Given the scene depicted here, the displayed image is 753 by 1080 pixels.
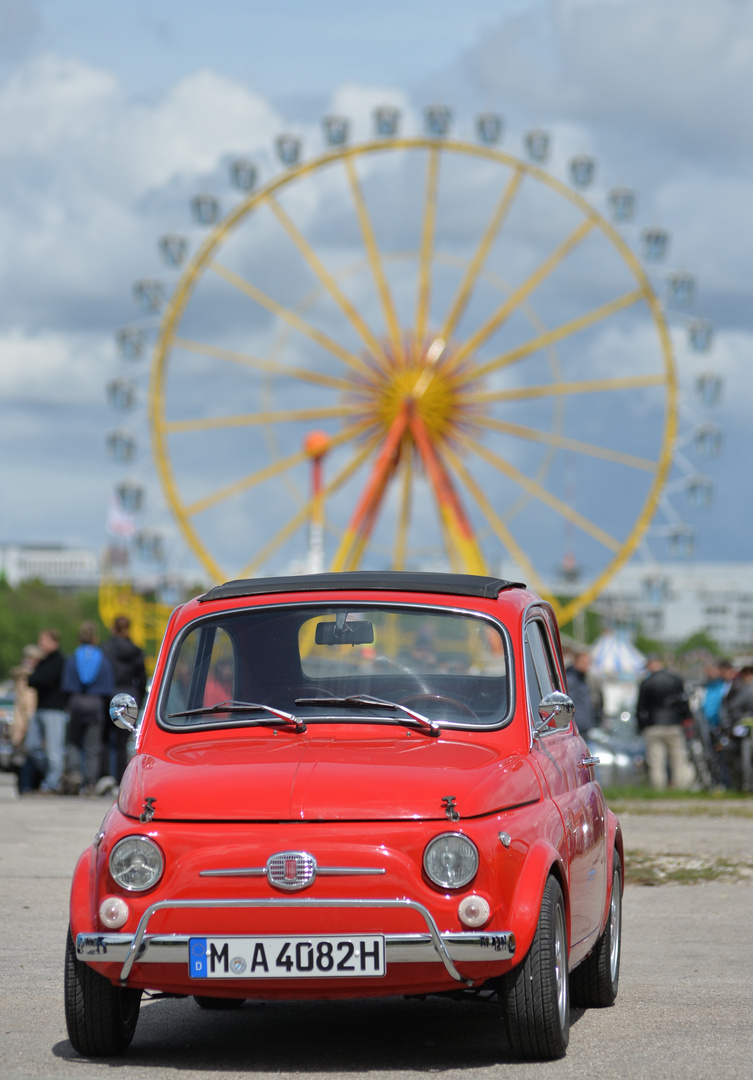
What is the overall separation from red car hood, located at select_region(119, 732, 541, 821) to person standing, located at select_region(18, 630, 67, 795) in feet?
42.0

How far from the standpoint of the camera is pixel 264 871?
507cm

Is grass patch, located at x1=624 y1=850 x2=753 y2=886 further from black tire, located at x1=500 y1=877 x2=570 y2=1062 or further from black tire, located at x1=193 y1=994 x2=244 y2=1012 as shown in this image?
black tire, located at x1=500 y1=877 x2=570 y2=1062

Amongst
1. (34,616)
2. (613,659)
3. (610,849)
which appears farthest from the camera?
(34,616)

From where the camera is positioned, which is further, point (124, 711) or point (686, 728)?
point (686, 728)

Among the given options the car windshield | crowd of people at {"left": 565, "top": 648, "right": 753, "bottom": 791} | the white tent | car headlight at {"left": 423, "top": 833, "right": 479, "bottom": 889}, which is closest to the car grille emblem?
car headlight at {"left": 423, "top": 833, "right": 479, "bottom": 889}

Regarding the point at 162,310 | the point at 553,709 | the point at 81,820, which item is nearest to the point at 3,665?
the point at 162,310

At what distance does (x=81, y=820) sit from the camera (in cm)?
1459

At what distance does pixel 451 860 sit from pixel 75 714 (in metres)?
12.7

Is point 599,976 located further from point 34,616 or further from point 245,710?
point 34,616

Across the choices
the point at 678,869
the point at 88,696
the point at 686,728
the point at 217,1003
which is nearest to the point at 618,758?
the point at 686,728

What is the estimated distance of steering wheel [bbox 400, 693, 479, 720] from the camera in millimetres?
6000

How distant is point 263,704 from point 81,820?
8960 mm

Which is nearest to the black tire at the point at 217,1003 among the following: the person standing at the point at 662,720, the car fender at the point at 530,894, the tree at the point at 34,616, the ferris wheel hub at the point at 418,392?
the car fender at the point at 530,894

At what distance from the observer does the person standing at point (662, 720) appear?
20.2 m
